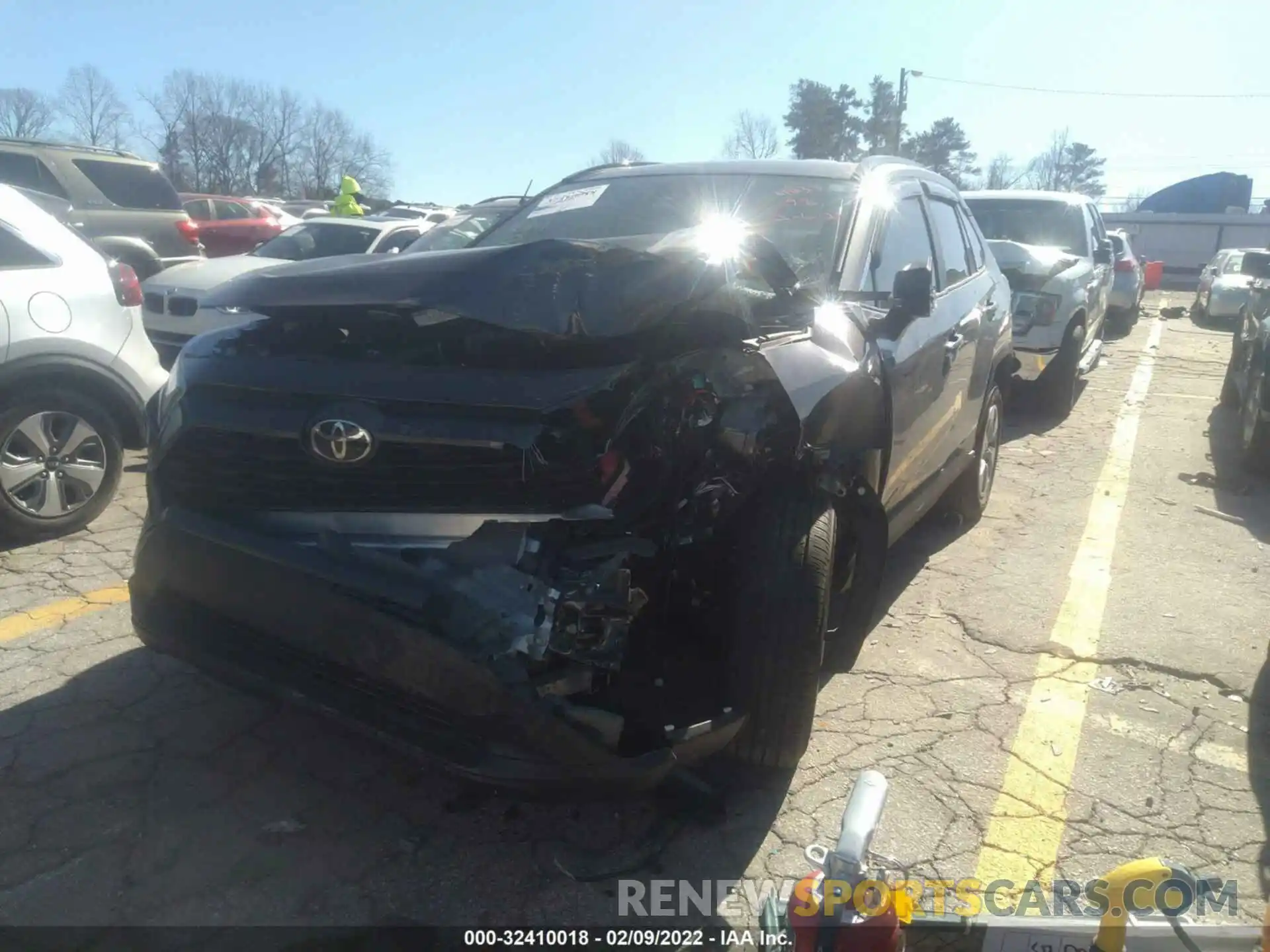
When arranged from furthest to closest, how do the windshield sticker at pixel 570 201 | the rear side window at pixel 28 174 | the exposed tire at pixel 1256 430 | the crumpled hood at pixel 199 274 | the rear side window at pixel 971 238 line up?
1. the rear side window at pixel 28 174
2. the crumpled hood at pixel 199 274
3. the exposed tire at pixel 1256 430
4. the rear side window at pixel 971 238
5. the windshield sticker at pixel 570 201

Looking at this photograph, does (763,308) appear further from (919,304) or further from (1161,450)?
(1161,450)

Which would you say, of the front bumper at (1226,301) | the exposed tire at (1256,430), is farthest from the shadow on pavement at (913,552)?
the front bumper at (1226,301)

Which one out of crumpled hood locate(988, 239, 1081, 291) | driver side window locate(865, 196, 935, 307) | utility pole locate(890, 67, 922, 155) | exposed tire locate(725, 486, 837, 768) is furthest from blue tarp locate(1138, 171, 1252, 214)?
exposed tire locate(725, 486, 837, 768)

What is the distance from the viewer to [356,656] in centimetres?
231

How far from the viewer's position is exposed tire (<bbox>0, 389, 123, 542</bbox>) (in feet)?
14.7

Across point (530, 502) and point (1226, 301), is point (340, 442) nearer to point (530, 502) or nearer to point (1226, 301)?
point (530, 502)

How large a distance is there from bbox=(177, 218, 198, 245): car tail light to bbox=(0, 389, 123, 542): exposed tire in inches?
287

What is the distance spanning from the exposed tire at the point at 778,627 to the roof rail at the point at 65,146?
10.5 metres

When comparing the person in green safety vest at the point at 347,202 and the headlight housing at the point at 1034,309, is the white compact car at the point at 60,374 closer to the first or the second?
the headlight housing at the point at 1034,309

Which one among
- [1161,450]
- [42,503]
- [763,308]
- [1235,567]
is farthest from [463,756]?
[1161,450]

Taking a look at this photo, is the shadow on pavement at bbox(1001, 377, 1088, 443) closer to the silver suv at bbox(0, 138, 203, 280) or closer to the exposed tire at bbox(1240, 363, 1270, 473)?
the exposed tire at bbox(1240, 363, 1270, 473)

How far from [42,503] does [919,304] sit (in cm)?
404

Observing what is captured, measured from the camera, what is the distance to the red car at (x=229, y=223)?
20.6 meters

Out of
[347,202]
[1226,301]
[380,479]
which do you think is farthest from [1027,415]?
[347,202]
